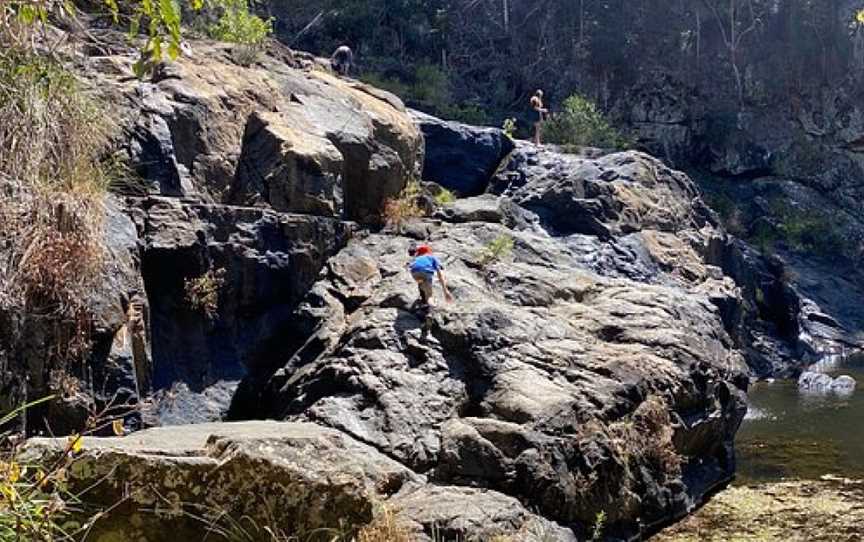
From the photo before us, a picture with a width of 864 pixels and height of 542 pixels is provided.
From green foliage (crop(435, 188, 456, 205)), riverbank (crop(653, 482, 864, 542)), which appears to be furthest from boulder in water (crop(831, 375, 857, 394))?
green foliage (crop(435, 188, 456, 205))

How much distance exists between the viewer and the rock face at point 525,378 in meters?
8.50

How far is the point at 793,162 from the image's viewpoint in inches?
1384

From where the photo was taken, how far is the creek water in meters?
11.8

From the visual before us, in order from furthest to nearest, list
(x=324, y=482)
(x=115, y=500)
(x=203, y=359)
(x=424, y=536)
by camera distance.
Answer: (x=203, y=359) < (x=424, y=536) < (x=324, y=482) < (x=115, y=500)

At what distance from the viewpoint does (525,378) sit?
9328 mm

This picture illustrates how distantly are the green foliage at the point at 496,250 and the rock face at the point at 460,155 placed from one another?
4.44m

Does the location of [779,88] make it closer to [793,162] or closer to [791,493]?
[793,162]

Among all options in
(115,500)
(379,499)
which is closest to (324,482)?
(379,499)

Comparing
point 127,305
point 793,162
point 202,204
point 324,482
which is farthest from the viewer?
point 793,162

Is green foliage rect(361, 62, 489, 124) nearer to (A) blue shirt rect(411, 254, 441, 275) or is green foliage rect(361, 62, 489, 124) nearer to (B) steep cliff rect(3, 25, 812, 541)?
(B) steep cliff rect(3, 25, 812, 541)

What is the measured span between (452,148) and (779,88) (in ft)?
78.7

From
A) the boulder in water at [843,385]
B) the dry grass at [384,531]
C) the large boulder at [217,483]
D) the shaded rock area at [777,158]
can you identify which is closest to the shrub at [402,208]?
the large boulder at [217,483]

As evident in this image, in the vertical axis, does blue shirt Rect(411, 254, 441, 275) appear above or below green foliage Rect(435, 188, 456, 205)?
below

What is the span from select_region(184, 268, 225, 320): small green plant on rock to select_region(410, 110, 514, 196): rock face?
7.32 meters
